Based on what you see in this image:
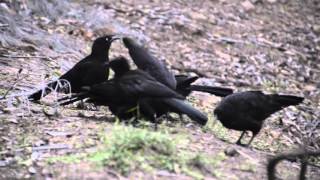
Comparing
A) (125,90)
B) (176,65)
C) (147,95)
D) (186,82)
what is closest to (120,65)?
(125,90)

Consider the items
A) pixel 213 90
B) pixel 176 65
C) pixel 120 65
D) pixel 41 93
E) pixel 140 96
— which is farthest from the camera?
pixel 176 65

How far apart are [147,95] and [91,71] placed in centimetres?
138

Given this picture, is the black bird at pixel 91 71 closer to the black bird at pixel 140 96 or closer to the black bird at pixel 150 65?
the black bird at pixel 150 65

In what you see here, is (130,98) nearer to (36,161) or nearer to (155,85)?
(155,85)

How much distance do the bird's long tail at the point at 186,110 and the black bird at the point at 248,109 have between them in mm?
601

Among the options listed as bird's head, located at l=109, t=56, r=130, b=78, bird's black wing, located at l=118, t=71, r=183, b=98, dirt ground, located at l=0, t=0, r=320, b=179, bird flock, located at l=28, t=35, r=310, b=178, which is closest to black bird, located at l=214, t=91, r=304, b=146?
bird flock, located at l=28, t=35, r=310, b=178

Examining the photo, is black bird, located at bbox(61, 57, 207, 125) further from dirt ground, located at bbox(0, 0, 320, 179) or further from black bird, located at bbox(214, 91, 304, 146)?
black bird, located at bbox(214, 91, 304, 146)

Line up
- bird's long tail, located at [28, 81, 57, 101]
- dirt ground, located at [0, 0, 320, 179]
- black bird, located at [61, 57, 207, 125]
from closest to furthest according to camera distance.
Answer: dirt ground, located at [0, 0, 320, 179] → black bird, located at [61, 57, 207, 125] → bird's long tail, located at [28, 81, 57, 101]

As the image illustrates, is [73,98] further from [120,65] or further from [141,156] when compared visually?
[141,156]

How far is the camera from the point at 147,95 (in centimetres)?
640

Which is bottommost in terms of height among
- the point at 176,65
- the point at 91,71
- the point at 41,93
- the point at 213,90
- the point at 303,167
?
the point at 303,167

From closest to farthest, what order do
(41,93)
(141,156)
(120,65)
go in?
(141,156), (120,65), (41,93)

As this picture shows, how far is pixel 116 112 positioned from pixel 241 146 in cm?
125

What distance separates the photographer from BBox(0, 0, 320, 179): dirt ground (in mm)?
5699
